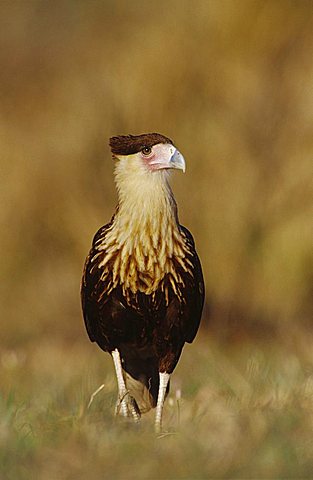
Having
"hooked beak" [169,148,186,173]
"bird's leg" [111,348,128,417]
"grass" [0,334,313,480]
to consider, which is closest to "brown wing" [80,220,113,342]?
"bird's leg" [111,348,128,417]

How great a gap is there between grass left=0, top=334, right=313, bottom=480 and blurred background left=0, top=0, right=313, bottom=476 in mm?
5463

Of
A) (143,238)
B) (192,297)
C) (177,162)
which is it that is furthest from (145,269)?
(177,162)

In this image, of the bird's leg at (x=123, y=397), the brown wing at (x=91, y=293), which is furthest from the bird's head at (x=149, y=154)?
the bird's leg at (x=123, y=397)

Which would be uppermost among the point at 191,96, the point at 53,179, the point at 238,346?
the point at 191,96

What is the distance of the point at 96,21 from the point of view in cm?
1480

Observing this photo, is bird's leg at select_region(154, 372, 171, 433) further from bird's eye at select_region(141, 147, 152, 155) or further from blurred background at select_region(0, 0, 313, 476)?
blurred background at select_region(0, 0, 313, 476)

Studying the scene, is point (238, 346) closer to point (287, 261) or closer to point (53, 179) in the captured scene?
point (287, 261)

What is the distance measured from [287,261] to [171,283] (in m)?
6.75

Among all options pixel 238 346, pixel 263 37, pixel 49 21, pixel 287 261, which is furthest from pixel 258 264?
pixel 49 21

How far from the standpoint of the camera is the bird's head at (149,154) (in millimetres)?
5973

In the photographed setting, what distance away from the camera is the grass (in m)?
4.63

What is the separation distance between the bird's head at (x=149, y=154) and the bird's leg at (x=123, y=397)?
3.09ft

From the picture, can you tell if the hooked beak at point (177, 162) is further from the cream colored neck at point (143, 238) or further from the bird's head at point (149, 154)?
the cream colored neck at point (143, 238)

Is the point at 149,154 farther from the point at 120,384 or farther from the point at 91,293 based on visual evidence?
the point at 120,384
